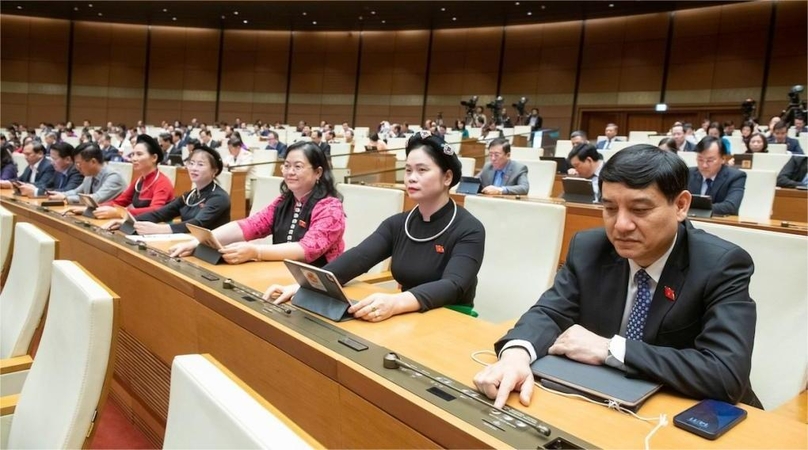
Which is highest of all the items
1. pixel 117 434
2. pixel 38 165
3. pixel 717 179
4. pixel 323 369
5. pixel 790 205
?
pixel 717 179

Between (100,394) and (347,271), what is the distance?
98 cm

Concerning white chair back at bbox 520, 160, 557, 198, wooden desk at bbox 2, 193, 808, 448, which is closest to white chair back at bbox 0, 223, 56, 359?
wooden desk at bbox 2, 193, 808, 448

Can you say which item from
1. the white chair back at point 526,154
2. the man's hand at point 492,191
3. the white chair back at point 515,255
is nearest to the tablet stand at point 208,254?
the white chair back at point 515,255

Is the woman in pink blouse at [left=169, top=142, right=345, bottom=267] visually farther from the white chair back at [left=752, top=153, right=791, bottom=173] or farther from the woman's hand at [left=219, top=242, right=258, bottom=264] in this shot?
the white chair back at [left=752, top=153, right=791, bottom=173]

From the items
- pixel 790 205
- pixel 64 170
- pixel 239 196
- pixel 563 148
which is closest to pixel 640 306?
pixel 790 205

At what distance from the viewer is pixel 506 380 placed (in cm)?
109

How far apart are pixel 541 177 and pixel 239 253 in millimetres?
3547

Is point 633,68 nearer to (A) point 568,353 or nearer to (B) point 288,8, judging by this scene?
(B) point 288,8

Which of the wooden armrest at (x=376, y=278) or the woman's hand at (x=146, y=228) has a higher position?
the woman's hand at (x=146, y=228)

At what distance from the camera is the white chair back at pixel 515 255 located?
2.19m

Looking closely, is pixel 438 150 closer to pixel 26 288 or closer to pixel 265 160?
pixel 26 288

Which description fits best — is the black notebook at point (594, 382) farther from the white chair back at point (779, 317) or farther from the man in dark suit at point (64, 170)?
the man in dark suit at point (64, 170)

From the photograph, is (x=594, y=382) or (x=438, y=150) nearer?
(x=594, y=382)

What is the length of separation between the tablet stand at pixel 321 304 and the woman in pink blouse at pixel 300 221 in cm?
65
